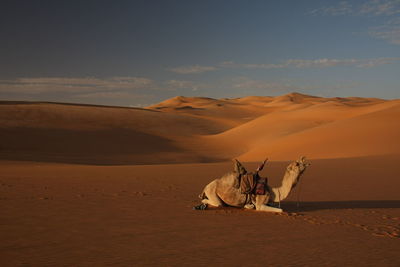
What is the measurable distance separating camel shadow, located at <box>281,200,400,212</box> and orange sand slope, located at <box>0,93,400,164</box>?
15.3 meters

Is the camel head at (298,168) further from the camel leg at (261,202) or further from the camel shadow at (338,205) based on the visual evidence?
the camel shadow at (338,205)

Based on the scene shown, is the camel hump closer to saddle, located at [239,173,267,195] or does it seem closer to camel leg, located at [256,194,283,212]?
saddle, located at [239,173,267,195]

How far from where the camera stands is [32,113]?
5078 cm

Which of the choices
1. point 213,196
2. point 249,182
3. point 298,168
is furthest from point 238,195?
point 298,168

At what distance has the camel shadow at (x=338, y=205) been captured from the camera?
9.98 meters

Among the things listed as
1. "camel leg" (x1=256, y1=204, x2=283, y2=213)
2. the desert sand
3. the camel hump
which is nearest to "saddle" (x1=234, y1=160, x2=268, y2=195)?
the camel hump

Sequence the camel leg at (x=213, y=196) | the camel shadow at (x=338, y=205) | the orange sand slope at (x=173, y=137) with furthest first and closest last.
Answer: the orange sand slope at (x=173, y=137), the camel shadow at (x=338, y=205), the camel leg at (x=213, y=196)

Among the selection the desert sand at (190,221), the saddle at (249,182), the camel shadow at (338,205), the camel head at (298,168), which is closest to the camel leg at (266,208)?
the desert sand at (190,221)

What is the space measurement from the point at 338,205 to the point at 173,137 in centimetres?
3901

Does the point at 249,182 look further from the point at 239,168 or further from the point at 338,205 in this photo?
the point at 338,205

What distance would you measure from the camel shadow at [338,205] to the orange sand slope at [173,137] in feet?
50.1

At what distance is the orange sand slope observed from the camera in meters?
29.3

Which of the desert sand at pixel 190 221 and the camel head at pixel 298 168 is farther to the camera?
the camel head at pixel 298 168

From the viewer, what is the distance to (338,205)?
Answer: 10461 millimetres
